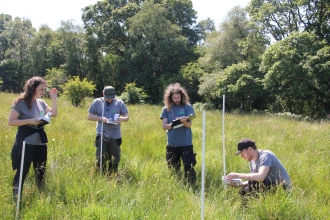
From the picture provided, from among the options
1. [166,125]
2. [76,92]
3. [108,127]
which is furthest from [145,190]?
[76,92]

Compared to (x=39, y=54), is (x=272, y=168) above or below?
below

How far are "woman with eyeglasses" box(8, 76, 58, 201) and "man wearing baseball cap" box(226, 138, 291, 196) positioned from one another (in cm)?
252

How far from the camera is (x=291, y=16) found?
19.7 m

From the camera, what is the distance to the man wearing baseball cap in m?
3.42

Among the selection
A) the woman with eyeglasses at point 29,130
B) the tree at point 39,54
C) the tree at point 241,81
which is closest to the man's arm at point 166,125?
the woman with eyeglasses at point 29,130

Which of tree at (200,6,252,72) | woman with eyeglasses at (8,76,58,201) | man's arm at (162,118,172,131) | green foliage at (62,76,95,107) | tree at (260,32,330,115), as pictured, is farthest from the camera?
tree at (200,6,252,72)

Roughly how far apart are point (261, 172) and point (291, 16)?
1971cm

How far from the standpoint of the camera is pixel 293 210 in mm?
3102

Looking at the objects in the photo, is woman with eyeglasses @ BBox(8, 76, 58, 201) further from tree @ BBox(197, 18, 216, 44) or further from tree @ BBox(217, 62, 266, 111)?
tree @ BBox(197, 18, 216, 44)

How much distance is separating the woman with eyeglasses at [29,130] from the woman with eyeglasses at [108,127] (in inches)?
35.5

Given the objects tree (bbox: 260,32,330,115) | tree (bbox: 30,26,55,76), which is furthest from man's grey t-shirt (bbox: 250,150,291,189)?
tree (bbox: 30,26,55,76)

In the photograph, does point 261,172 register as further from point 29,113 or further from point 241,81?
point 241,81

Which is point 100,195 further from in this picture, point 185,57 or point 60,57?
point 60,57

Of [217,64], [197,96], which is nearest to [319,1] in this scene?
[217,64]
